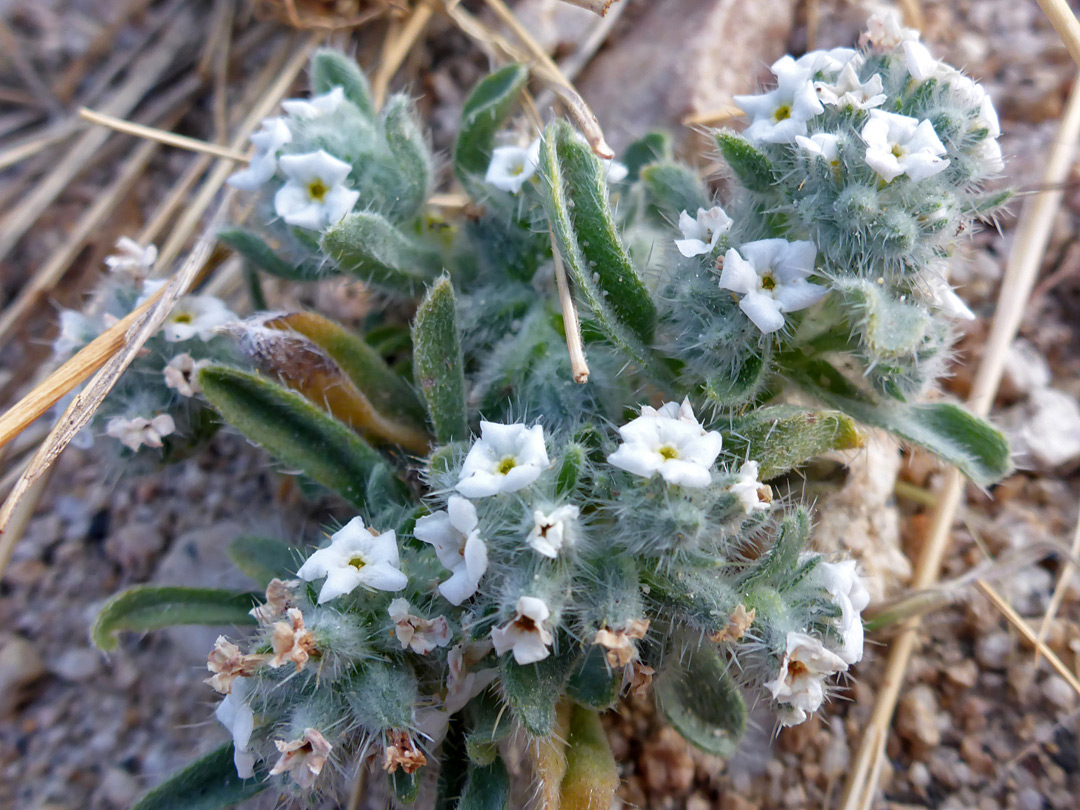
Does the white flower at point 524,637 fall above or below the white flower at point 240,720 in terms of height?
above

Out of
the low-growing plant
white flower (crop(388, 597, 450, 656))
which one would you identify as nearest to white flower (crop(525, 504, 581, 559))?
the low-growing plant

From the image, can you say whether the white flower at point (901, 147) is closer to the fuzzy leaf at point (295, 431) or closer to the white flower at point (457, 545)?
the white flower at point (457, 545)

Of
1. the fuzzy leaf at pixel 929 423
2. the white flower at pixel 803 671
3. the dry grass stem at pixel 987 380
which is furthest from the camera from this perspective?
the dry grass stem at pixel 987 380

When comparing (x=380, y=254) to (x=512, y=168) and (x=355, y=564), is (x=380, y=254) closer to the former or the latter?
(x=512, y=168)

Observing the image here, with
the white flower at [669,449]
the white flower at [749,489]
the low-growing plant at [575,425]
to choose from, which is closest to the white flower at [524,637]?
the low-growing plant at [575,425]

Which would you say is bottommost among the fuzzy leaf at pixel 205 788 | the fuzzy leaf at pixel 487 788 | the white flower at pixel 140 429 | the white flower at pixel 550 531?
the fuzzy leaf at pixel 205 788

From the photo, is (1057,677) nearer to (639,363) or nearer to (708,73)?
(639,363)
